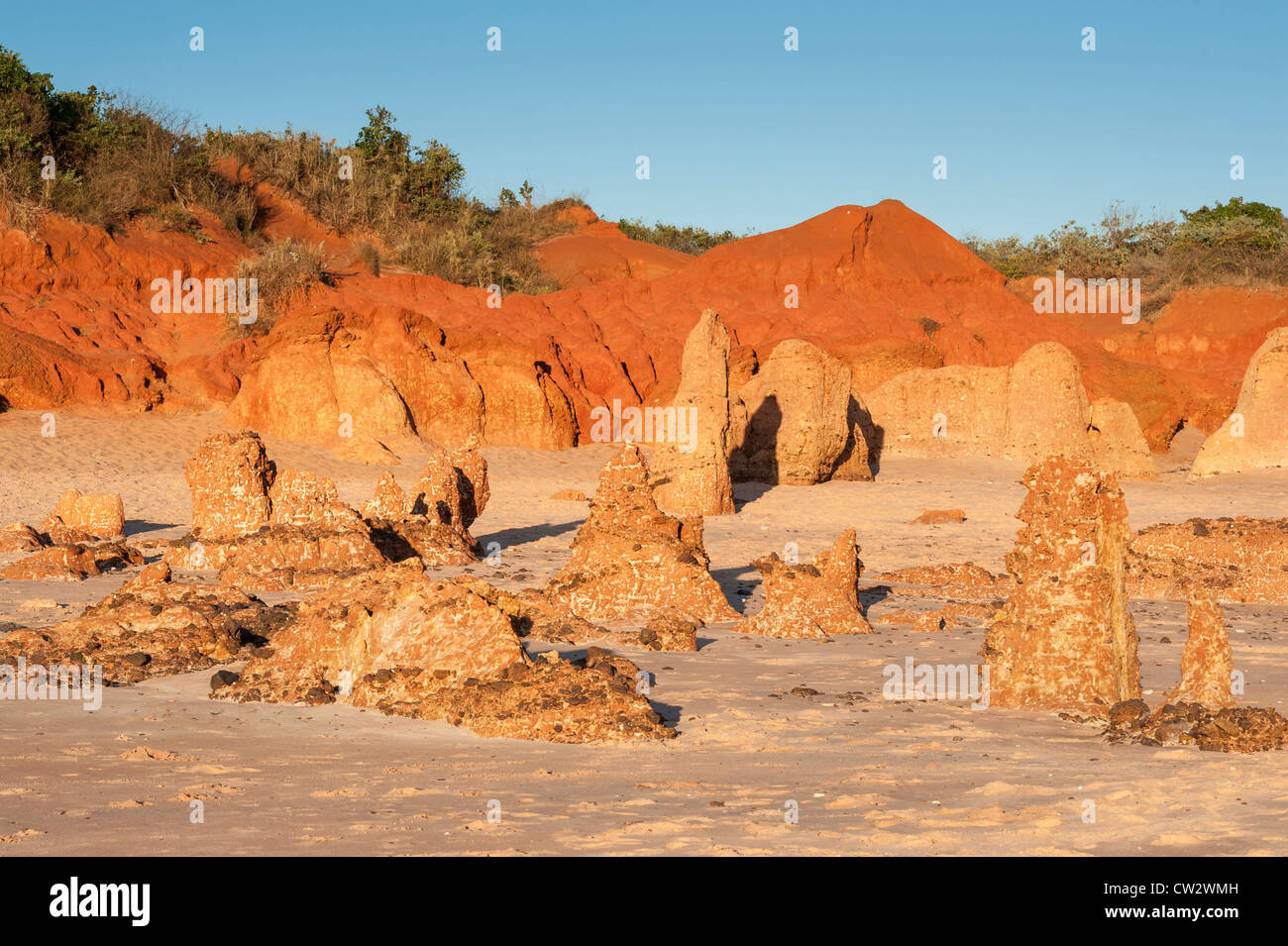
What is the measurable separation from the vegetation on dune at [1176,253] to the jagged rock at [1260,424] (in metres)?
14.2

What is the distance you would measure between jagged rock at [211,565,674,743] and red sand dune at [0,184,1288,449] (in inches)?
652

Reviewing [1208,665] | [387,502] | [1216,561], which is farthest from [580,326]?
[1208,665]

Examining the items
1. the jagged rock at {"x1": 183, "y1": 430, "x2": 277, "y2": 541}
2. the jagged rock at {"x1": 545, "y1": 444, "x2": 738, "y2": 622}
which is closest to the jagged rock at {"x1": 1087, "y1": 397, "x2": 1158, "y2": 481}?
the jagged rock at {"x1": 545, "y1": 444, "x2": 738, "y2": 622}

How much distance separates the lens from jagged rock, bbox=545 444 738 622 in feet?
30.3

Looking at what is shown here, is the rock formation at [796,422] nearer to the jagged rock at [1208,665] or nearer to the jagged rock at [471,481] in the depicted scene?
the jagged rock at [471,481]

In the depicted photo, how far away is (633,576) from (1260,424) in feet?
52.1

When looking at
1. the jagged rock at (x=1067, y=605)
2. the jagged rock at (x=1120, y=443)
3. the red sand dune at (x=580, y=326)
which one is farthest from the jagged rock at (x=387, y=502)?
the jagged rock at (x=1120, y=443)

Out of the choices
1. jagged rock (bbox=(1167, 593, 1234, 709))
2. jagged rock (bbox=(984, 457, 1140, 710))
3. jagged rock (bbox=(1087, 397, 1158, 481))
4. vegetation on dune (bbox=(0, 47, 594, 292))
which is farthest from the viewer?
vegetation on dune (bbox=(0, 47, 594, 292))

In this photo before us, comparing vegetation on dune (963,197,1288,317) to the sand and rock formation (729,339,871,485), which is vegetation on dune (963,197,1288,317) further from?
the sand

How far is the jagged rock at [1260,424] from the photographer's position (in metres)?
21.4

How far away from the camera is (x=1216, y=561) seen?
1173cm

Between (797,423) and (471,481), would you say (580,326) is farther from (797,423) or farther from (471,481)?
(471,481)
